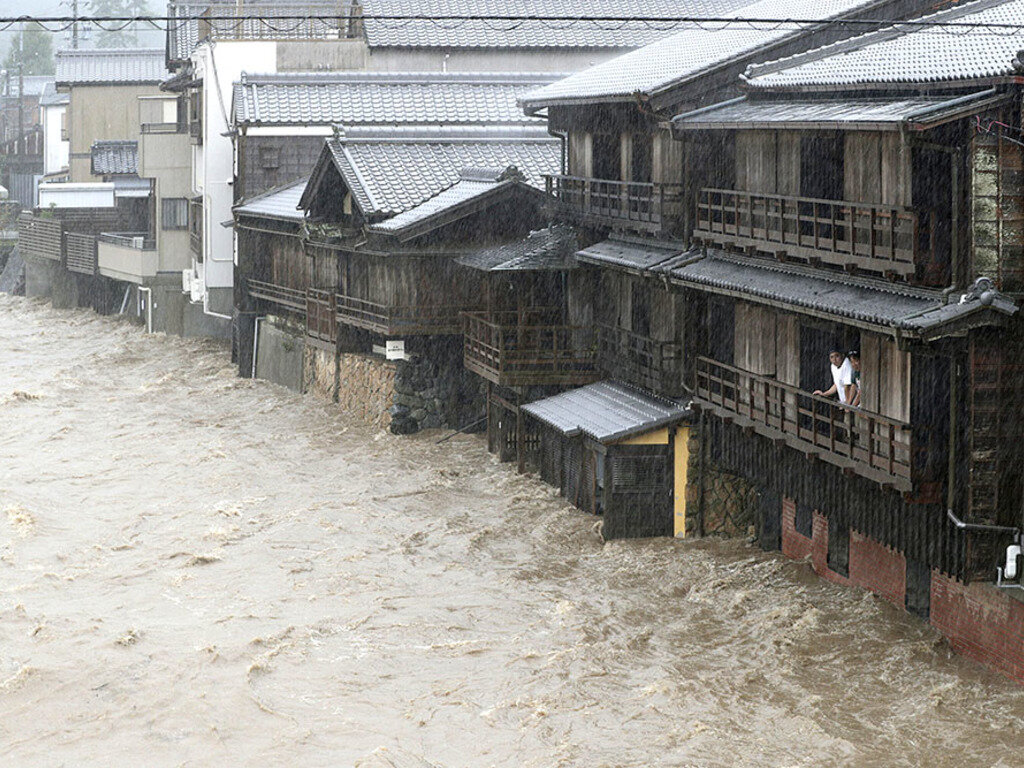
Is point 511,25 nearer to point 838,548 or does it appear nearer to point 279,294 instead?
point 279,294

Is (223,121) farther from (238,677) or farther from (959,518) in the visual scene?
(959,518)

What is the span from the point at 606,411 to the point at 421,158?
39.3 feet

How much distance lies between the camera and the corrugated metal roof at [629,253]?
26625mm

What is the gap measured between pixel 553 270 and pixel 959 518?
14.1 m

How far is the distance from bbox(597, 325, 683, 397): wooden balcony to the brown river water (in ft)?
9.19

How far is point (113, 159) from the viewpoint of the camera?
198 ft

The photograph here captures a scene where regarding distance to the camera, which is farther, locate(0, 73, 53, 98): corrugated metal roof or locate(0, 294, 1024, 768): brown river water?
locate(0, 73, 53, 98): corrugated metal roof

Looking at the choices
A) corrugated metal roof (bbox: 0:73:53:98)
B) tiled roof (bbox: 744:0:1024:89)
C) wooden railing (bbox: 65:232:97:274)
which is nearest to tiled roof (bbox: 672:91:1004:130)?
tiled roof (bbox: 744:0:1024:89)

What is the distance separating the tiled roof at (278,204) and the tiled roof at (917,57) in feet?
58.4

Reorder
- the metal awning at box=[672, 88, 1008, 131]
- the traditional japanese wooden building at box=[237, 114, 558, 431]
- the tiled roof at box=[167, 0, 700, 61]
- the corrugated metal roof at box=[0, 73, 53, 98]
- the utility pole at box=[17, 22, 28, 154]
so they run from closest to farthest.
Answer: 1. the metal awning at box=[672, 88, 1008, 131]
2. the traditional japanese wooden building at box=[237, 114, 558, 431]
3. the tiled roof at box=[167, 0, 700, 61]
4. the utility pole at box=[17, 22, 28, 154]
5. the corrugated metal roof at box=[0, 73, 53, 98]

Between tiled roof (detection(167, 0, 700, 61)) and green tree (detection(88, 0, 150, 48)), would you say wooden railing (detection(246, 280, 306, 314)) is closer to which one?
tiled roof (detection(167, 0, 700, 61))

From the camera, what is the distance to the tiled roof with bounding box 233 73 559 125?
4284cm

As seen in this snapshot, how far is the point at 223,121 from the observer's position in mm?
45656

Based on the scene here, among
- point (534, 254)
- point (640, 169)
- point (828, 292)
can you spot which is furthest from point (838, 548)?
point (534, 254)
